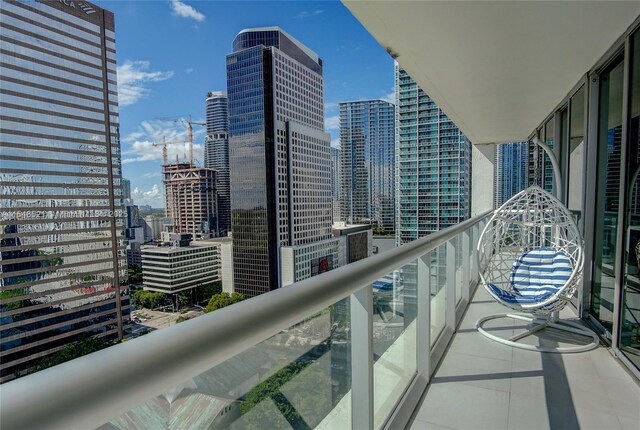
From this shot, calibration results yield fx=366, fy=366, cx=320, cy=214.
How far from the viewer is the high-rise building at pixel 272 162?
97.5ft

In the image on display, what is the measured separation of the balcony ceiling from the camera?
8.20 ft

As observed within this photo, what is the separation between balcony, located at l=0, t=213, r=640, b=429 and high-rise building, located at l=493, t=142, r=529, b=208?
16.8 ft

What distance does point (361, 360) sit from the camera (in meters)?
1.46

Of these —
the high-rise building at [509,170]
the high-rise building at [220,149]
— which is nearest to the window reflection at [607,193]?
the high-rise building at [509,170]

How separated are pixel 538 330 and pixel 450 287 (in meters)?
0.86

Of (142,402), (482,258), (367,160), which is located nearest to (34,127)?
(482,258)

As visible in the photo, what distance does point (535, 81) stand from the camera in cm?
404

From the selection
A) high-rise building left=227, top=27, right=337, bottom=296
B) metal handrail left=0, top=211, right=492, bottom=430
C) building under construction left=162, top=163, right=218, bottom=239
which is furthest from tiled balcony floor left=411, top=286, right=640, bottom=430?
high-rise building left=227, top=27, right=337, bottom=296

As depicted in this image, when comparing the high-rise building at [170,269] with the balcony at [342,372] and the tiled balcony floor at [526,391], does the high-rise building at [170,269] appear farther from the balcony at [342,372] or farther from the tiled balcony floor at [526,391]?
the tiled balcony floor at [526,391]

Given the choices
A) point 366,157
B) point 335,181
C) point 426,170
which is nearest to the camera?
point 426,170

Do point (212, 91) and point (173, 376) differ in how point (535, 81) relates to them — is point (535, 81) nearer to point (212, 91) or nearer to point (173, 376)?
point (173, 376)

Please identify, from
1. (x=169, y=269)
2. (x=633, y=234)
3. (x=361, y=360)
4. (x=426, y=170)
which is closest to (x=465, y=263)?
(x=633, y=234)

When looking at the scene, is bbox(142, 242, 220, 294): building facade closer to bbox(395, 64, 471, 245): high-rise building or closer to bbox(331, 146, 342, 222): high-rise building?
bbox(395, 64, 471, 245): high-rise building

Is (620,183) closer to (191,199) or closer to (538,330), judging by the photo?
(538,330)
